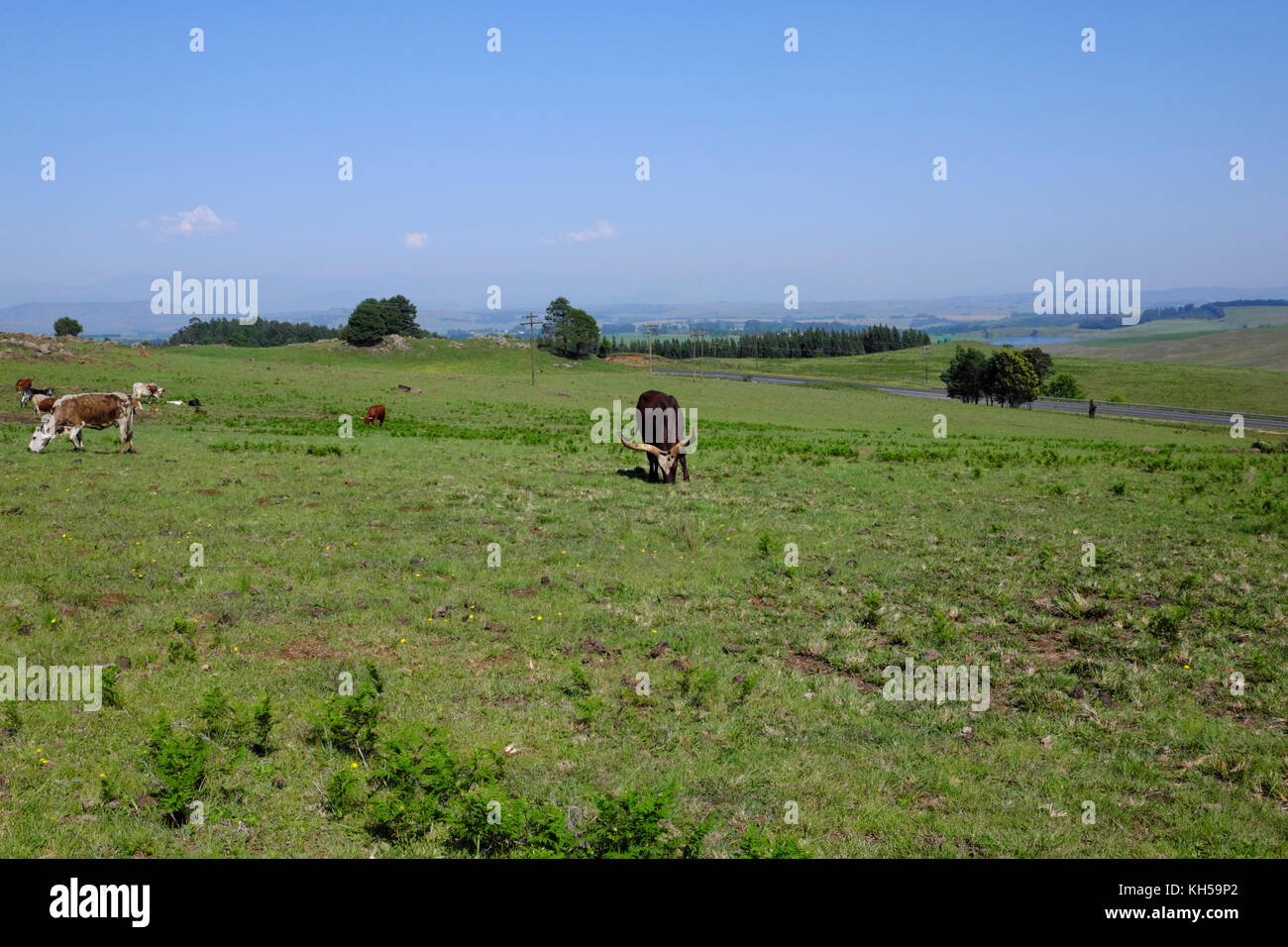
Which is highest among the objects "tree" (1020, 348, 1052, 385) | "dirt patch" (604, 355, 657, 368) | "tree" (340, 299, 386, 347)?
"tree" (340, 299, 386, 347)

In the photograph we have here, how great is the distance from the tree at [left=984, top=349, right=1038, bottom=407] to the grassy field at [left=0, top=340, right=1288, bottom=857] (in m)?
82.6

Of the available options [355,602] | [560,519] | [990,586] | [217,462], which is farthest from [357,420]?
[990,586]

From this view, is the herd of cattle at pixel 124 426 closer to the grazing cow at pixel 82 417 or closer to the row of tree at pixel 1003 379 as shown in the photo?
the grazing cow at pixel 82 417

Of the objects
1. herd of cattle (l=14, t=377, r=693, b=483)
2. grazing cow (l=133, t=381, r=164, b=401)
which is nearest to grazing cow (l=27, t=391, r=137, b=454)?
herd of cattle (l=14, t=377, r=693, b=483)

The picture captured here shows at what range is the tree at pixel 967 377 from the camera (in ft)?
348

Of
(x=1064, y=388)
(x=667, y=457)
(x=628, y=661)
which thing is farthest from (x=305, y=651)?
(x=1064, y=388)

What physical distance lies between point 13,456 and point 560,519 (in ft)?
54.2

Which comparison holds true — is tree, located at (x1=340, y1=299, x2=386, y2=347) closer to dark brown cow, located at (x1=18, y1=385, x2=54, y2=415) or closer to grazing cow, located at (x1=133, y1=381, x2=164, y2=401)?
grazing cow, located at (x1=133, y1=381, x2=164, y2=401)

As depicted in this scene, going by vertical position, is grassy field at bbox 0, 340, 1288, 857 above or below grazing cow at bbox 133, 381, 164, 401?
below

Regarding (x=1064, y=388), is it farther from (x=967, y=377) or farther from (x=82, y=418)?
(x=82, y=418)

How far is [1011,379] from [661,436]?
8859 cm

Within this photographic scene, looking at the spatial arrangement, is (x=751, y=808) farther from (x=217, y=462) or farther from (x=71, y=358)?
(x=71, y=358)

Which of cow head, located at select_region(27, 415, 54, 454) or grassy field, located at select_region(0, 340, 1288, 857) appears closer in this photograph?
grassy field, located at select_region(0, 340, 1288, 857)

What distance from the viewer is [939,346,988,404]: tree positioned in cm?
10594
